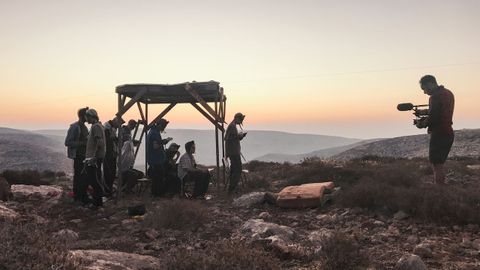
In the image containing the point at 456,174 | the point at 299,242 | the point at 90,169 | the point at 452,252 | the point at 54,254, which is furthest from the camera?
the point at 456,174

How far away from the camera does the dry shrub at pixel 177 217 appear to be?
7238mm

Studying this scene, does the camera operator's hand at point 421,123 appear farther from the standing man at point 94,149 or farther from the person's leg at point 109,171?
the person's leg at point 109,171

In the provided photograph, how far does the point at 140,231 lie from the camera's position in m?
6.89

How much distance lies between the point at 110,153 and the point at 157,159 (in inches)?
50.7

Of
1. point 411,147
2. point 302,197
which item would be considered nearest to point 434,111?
point 302,197

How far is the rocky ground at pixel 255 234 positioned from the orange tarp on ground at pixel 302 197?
0.20 meters

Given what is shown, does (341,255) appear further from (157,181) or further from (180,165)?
(157,181)

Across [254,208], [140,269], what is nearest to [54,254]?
[140,269]

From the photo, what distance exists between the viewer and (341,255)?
15.3ft

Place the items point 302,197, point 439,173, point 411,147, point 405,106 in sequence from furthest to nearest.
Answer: point 411,147 → point 302,197 → point 405,106 → point 439,173

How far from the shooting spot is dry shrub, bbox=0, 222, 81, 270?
3.23 m

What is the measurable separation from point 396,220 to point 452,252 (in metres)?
1.89

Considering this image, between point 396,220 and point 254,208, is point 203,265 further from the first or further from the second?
point 254,208

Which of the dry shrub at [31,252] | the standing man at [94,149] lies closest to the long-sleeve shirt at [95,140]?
the standing man at [94,149]
